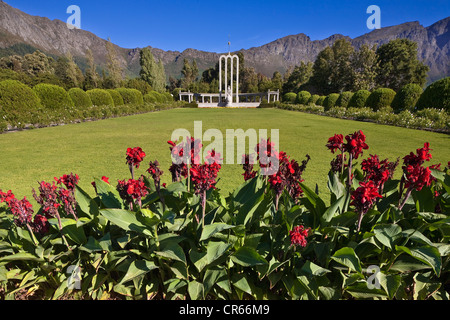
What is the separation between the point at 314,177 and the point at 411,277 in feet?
9.65

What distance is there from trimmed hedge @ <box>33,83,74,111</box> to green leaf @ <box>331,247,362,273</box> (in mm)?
18219

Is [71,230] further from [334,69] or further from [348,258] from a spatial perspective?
[334,69]

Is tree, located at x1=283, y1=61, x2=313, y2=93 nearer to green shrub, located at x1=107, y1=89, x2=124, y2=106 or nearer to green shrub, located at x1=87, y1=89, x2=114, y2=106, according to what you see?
green shrub, located at x1=107, y1=89, x2=124, y2=106

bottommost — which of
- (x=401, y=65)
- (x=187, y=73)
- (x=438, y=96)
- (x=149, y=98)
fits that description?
(x=438, y=96)

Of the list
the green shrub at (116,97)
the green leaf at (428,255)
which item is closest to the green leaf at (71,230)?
the green leaf at (428,255)

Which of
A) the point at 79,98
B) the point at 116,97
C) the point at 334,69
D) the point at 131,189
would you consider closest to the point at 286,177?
the point at 131,189

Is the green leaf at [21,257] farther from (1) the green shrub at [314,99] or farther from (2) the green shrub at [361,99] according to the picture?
(1) the green shrub at [314,99]

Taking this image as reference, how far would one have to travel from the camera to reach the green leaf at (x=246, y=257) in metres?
1.43

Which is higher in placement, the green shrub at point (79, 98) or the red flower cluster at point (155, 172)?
the green shrub at point (79, 98)

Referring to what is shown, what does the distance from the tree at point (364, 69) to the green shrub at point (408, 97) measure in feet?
63.1

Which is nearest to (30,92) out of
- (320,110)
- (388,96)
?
(320,110)

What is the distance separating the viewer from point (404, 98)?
52.4ft

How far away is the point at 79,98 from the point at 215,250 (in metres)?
21.2
